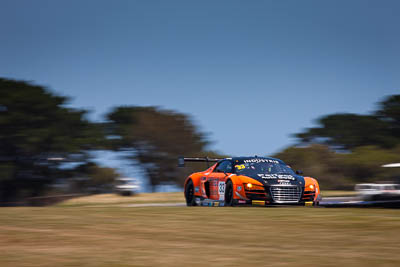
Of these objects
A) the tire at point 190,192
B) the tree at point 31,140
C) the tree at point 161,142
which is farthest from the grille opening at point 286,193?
the tree at point 161,142

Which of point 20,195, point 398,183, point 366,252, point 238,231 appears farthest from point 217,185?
point 20,195

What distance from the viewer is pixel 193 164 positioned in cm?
5622

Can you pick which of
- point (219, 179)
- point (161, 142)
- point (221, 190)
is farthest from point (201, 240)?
point (161, 142)

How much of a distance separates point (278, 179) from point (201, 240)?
7149mm

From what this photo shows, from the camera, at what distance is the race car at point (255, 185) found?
1361 cm

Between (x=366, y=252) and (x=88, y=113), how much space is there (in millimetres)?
46451

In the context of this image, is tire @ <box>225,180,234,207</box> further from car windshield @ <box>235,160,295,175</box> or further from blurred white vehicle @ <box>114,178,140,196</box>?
blurred white vehicle @ <box>114,178,140,196</box>

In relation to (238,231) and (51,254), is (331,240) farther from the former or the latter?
(51,254)

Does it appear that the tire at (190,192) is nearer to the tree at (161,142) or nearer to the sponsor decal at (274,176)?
the sponsor decal at (274,176)

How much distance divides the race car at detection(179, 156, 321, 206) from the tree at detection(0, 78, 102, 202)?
1129 inches

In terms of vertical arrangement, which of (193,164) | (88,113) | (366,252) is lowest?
(366,252)

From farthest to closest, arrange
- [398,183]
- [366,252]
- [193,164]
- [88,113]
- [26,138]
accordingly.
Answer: [193,164] → [88,113] → [26,138] → [398,183] → [366,252]

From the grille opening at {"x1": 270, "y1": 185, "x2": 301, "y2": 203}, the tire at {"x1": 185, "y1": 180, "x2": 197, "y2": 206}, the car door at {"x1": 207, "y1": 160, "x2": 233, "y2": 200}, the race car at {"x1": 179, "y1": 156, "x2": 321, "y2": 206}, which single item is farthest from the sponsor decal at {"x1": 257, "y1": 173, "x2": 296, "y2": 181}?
the tire at {"x1": 185, "y1": 180, "x2": 197, "y2": 206}

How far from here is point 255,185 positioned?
536 inches
